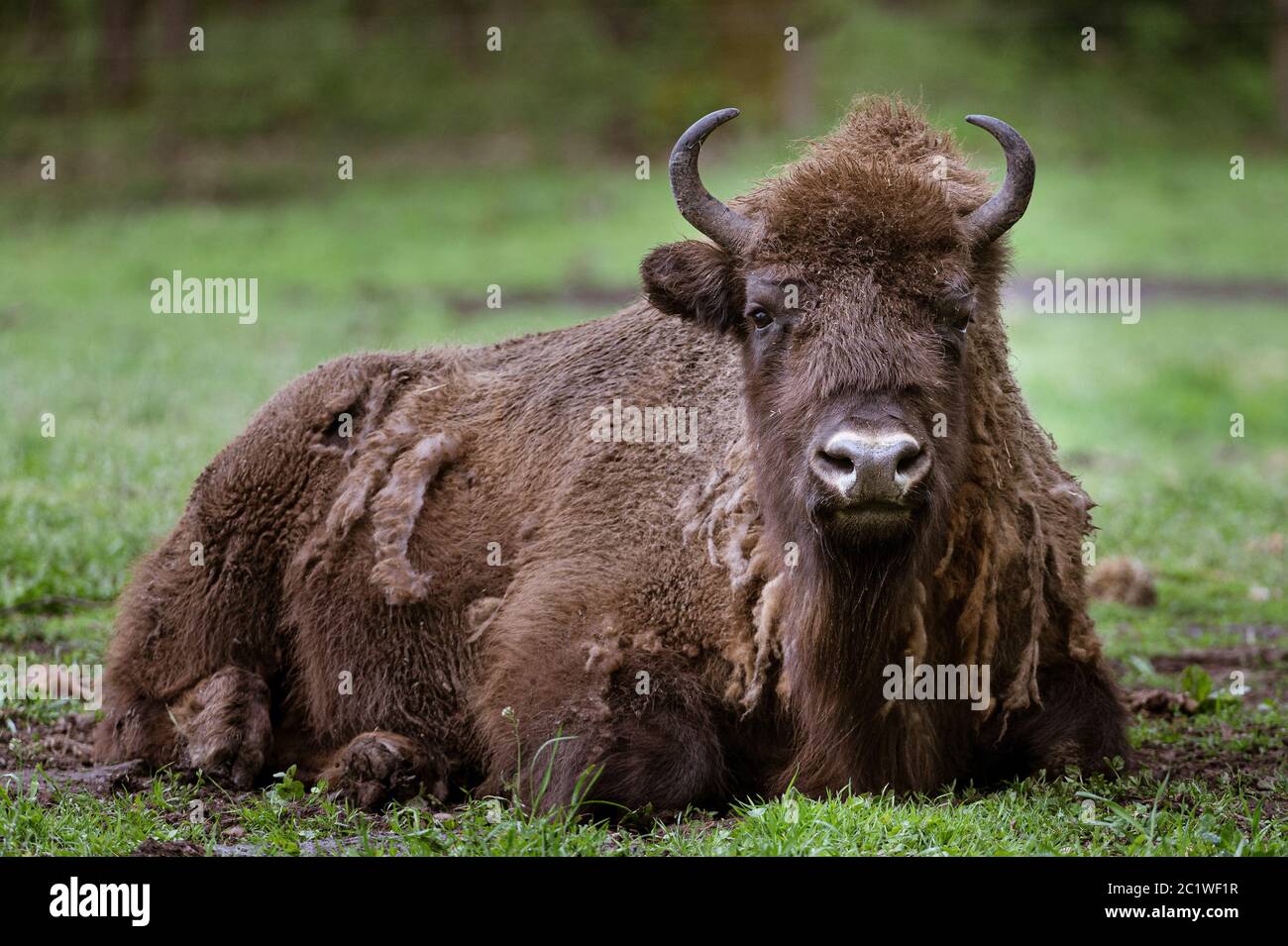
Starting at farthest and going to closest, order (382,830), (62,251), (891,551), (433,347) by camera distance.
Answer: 1. (62,251)
2. (433,347)
3. (382,830)
4. (891,551)

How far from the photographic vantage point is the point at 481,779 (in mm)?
6840

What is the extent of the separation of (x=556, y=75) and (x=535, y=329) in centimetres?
2301

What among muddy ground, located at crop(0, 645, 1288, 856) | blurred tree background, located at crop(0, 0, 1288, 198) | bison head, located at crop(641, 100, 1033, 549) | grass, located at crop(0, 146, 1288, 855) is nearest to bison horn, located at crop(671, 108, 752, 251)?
bison head, located at crop(641, 100, 1033, 549)

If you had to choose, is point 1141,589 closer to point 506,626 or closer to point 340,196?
point 506,626

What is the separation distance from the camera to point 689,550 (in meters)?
6.47

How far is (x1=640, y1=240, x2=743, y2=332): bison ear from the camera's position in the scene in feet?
20.2

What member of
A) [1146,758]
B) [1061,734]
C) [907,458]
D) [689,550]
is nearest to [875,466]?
[907,458]

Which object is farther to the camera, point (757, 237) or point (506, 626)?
point (506, 626)

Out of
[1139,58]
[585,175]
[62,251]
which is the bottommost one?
[62,251]

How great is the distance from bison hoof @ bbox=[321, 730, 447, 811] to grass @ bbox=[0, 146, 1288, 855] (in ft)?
0.63

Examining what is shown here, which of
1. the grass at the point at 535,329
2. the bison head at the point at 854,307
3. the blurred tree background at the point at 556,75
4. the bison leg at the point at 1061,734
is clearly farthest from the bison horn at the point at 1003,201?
the blurred tree background at the point at 556,75

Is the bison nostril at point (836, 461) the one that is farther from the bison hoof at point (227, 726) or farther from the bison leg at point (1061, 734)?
the bison hoof at point (227, 726)

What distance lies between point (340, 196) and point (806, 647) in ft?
77.9
